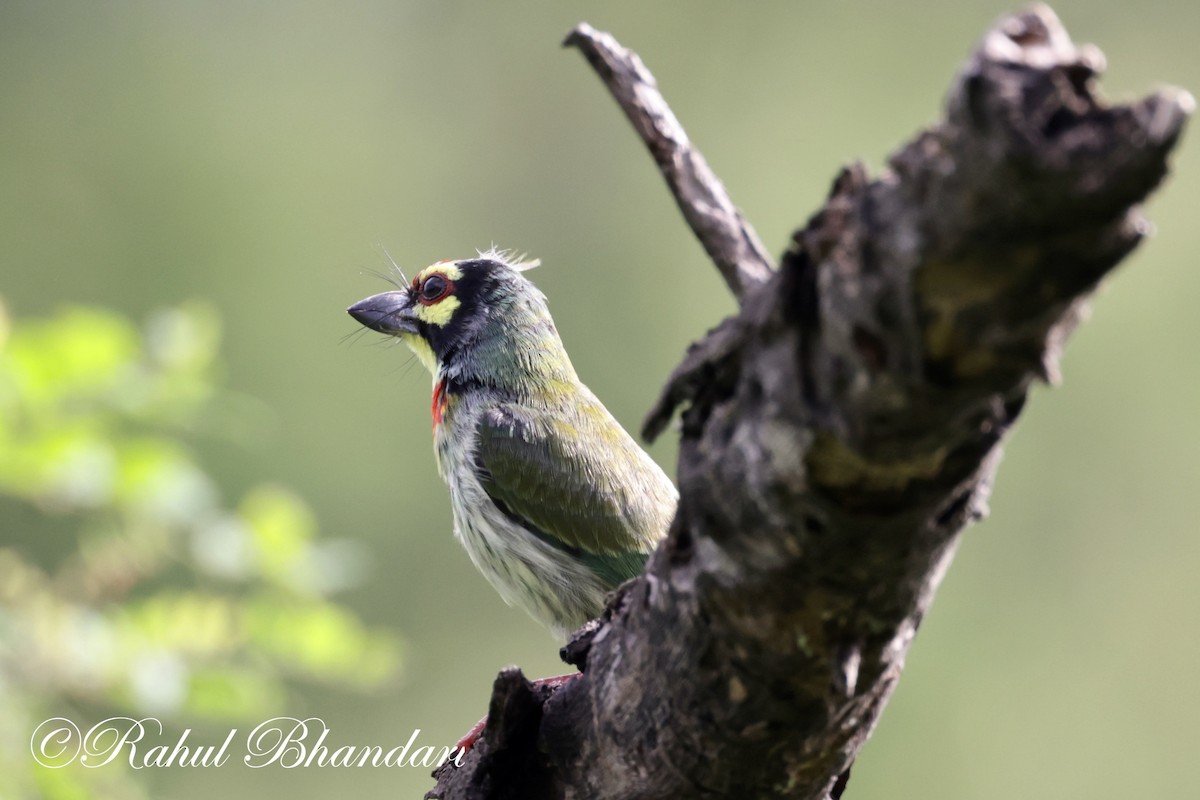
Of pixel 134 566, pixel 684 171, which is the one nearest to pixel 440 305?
pixel 134 566

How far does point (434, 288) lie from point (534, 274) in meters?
7.85

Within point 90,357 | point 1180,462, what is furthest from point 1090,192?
point 1180,462

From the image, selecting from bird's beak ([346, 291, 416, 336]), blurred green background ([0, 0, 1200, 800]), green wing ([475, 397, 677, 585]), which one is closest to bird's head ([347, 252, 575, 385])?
bird's beak ([346, 291, 416, 336])

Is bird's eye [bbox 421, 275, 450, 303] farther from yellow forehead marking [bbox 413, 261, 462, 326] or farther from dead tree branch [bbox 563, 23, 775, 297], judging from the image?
Result: dead tree branch [bbox 563, 23, 775, 297]

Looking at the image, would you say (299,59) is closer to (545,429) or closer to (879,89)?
(879,89)

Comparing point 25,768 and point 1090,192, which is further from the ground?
point 25,768

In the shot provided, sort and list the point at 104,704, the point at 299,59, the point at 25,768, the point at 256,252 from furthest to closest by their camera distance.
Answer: the point at 299,59, the point at 256,252, the point at 104,704, the point at 25,768

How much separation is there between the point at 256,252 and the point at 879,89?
7018 mm

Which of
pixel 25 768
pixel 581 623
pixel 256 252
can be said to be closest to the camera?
pixel 25 768

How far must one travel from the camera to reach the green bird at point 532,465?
4.59 metres

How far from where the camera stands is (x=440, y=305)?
546 cm

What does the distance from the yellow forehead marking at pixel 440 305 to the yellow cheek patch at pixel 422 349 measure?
0.03 m

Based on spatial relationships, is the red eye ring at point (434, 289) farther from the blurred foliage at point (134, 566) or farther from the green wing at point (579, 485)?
the blurred foliage at point (134, 566)

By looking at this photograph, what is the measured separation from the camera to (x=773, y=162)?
600 inches
